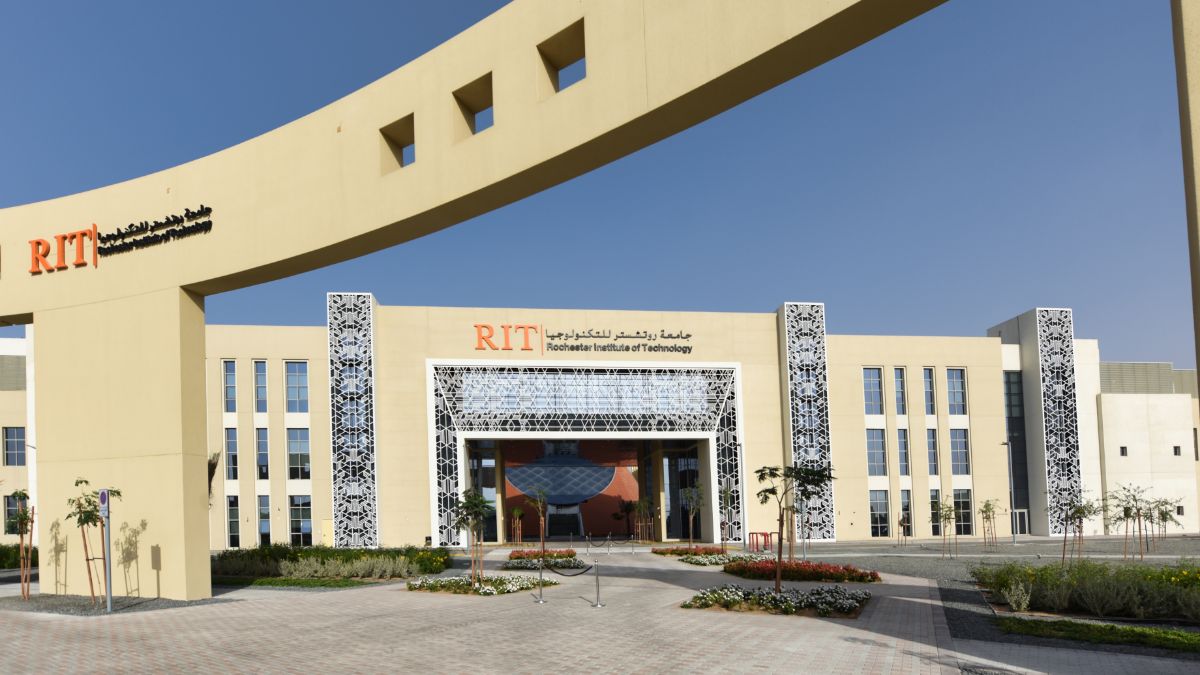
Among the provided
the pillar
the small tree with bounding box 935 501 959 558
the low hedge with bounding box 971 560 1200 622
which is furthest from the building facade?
the low hedge with bounding box 971 560 1200 622

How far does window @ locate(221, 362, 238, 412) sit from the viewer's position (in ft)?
160

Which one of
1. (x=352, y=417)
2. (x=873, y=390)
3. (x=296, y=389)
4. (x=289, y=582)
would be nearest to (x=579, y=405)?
(x=352, y=417)

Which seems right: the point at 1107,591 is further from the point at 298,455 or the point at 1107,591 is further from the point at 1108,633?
the point at 298,455

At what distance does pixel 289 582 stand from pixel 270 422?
2805 centimetres

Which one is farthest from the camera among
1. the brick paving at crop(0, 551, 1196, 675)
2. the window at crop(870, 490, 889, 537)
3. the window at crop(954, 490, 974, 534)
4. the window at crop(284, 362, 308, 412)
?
the window at crop(954, 490, 974, 534)

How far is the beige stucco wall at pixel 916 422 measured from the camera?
52.5m

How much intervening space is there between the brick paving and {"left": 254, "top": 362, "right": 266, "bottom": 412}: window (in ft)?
103

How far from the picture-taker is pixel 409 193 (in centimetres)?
1424

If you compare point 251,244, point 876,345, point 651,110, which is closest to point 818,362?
point 876,345

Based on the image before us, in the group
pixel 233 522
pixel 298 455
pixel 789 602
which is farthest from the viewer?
pixel 298 455

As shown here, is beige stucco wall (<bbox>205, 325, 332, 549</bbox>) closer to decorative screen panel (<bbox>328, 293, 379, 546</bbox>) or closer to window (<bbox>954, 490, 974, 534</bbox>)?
decorative screen panel (<bbox>328, 293, 379, 546</bbox>)

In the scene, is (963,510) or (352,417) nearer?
(352,417)

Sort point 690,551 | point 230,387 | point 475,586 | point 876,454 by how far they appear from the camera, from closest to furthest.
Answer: point 475,586 → point 690,551 → point 230,387 → point 876,454

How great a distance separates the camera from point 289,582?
22.8 meters
